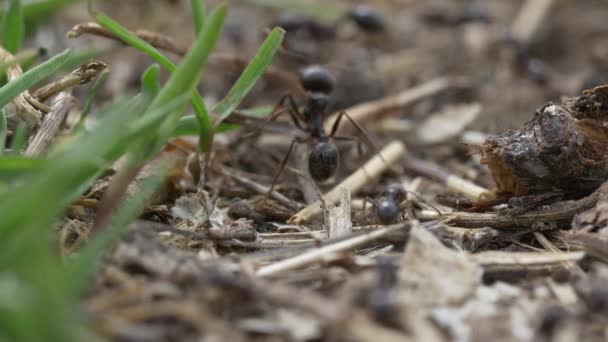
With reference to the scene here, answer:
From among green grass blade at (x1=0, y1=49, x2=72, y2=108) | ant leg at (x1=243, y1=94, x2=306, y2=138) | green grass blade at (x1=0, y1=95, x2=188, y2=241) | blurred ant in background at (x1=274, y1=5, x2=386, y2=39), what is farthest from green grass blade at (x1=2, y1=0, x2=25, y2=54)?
blurred ant in background at (x1=274, y1=5, x2=386, y2=39)

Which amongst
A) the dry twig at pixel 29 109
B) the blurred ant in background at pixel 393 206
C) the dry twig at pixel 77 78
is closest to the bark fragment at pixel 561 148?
the blurred ant in background at pixel 393 206

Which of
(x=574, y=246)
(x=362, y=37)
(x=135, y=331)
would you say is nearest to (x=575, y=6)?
(x=362, y=37)

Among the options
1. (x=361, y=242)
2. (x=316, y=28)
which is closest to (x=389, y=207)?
(x=361, y=242)

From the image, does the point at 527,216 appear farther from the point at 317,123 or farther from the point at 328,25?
the point at 328,25

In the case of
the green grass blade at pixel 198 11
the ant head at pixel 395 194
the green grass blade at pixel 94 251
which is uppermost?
the green grass blade at pixel 198 11

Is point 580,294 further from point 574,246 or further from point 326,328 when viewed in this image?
point 326,328

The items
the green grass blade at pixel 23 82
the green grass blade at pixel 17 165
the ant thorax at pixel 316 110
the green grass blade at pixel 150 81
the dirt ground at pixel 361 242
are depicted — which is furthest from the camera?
the ant thorax at pixel 316 110

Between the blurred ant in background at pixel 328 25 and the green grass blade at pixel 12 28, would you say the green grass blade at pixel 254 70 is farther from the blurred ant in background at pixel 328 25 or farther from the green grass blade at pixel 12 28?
the blurred ant in background at pixel 328 25
